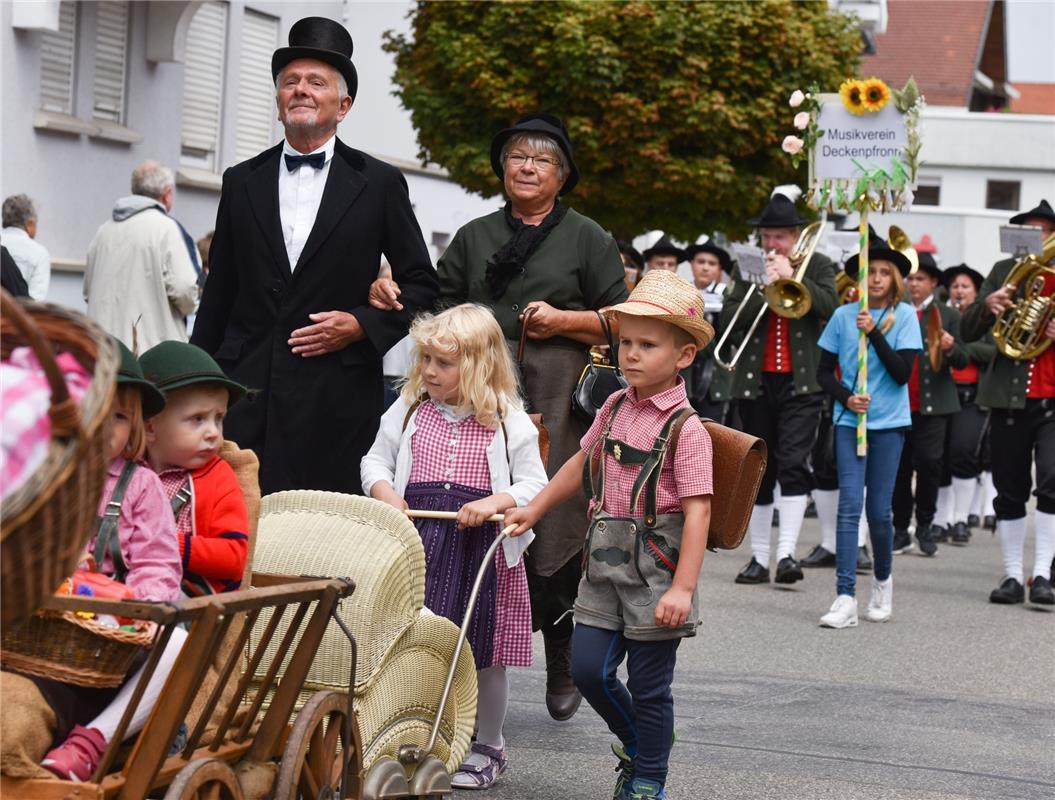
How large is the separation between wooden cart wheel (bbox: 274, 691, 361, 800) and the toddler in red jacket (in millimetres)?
373

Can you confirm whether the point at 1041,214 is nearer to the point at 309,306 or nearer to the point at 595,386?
the point at 595,386

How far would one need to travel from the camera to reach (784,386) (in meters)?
12.1

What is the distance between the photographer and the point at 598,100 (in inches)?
854

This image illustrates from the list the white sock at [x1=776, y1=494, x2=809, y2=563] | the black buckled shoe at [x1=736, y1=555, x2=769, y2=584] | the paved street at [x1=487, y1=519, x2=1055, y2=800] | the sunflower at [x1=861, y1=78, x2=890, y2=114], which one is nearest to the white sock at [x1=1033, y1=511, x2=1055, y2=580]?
the paved street at [x1=487, y1=519, x2=1055, y2=800]

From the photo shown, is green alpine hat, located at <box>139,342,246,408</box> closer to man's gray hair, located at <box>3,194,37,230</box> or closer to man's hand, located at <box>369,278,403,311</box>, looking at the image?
man's hand, located at <box>369,278,403,311</box>

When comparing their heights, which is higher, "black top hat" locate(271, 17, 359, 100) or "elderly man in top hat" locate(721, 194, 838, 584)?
"black top hat" locate(271, 17, 359, 100)

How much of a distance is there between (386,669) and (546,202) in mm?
2433

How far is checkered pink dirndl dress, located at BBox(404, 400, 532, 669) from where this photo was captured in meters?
6.00

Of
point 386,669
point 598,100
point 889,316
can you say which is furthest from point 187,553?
point 598,100

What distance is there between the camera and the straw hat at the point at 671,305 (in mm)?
5539

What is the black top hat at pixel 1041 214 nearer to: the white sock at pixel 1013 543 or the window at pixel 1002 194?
the white sock at pixel 1013 543

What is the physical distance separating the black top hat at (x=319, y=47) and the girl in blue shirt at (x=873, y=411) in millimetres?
4687

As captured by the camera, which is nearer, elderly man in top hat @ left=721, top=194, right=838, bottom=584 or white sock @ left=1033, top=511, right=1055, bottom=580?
white sock @ left=1033, top=511, right=1055, bottom=580

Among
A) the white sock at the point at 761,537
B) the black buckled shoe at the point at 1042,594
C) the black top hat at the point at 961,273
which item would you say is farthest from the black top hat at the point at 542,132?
the black top hat at the point at 961,273
